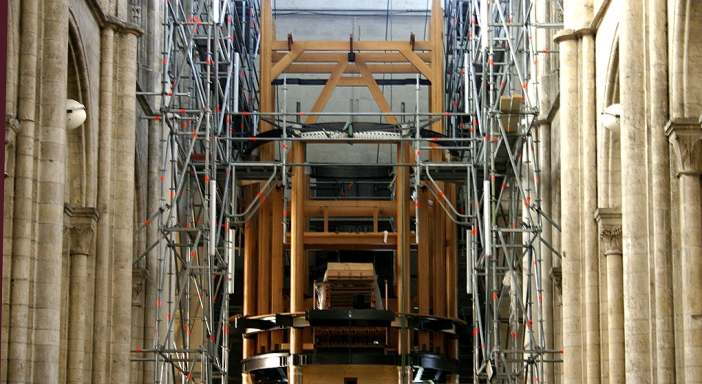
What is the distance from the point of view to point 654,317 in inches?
674

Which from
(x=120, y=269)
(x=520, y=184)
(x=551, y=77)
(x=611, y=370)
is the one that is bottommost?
(x=611, y=370)

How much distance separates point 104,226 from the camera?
22953mm

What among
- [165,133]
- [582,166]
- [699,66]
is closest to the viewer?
[699,66]

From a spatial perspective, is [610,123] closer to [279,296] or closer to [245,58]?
[279,296]

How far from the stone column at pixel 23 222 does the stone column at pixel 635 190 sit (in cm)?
831

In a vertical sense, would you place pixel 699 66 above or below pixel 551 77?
below

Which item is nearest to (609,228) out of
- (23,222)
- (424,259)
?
(23,222)

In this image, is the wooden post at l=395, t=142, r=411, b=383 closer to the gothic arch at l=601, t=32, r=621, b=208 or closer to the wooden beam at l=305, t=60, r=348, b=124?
the wooden beam at l=305, t=60, r=348, b=124

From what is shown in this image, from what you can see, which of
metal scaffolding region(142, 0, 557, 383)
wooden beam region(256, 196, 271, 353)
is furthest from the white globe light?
wooden beam region(256, 196, 271, 353)

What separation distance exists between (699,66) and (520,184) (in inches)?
418

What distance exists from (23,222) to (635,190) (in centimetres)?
852

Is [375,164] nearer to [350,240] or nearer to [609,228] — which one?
[350,240]

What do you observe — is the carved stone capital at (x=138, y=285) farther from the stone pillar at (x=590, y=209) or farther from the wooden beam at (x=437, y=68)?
the wooden beam at (x=437, y=68)

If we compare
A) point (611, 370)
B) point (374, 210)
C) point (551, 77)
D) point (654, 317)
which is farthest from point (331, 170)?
point (654, 317)
